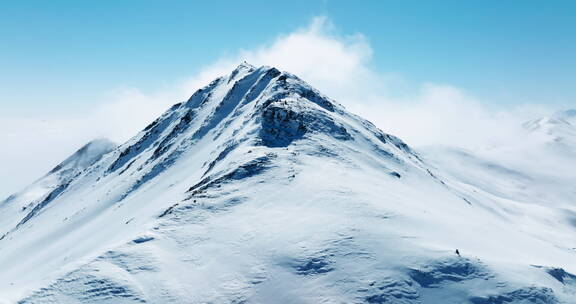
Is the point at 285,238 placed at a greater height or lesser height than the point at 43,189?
lesser

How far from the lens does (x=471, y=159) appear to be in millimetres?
195250

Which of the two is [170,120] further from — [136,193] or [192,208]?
[192,208]

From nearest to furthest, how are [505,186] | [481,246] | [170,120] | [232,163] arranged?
[481,246] → [232,163] → [170,120] → [505,186]

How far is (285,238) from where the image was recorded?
1334 inches

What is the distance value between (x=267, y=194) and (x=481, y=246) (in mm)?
18297

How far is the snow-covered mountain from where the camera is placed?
2881cm

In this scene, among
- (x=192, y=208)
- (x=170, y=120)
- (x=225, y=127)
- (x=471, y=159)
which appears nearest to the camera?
(x=192, y=208)

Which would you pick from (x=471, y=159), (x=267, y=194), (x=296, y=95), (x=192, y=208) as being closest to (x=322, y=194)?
(x=267, y=194)

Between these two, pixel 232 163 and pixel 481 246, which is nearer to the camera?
pixel 481 246

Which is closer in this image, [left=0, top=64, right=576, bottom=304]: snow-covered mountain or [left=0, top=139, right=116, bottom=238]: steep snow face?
[left=0, top=64, right=576, bottom=304]: snow-covered mountain

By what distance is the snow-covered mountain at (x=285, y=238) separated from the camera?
28.8m

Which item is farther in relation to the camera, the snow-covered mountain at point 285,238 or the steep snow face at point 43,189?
the steep snow face at point 43,189

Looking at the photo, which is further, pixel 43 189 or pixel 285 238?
pixel 43 189

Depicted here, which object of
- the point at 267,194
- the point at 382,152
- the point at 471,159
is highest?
the point at 471,159
